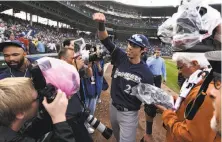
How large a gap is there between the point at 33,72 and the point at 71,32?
42739 millimetres

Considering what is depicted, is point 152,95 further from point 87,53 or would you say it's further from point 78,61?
point 78,61

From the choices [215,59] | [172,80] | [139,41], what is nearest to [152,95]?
[139,41]

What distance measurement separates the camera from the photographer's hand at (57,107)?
63.4 inches

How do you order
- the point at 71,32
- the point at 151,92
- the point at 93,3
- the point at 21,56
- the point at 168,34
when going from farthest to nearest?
the point at 93,3
the point at 71,32
the point at 21,56
the point at 151,92
the point at 168,34

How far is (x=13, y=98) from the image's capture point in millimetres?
1546

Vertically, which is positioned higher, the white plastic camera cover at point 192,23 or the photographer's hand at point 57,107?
the white plastic camera cover at point 192,23

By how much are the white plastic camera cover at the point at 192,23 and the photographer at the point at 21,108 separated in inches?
45.0

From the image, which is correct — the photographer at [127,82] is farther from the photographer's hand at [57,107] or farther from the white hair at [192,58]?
the photographer's hand at [57,107]

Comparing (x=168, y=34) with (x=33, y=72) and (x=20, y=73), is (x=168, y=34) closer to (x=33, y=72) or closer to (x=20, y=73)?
(x=33, y=72)

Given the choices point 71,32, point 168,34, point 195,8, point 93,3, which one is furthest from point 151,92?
point 93,3

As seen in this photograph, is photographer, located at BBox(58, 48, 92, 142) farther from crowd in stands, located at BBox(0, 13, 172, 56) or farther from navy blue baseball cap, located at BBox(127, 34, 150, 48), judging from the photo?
crowd in stands, located at BBox(0, 13, 172, 56)

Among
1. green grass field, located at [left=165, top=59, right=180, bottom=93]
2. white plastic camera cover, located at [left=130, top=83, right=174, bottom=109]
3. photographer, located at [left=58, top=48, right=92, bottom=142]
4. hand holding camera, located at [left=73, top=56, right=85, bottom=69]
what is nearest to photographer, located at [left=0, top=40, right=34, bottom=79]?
hand holding camera, located at [left=73, top=56, right=85, bottom=69]

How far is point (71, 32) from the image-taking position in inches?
1705

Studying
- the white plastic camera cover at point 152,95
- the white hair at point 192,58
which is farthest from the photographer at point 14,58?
the white hair at point 192,58
